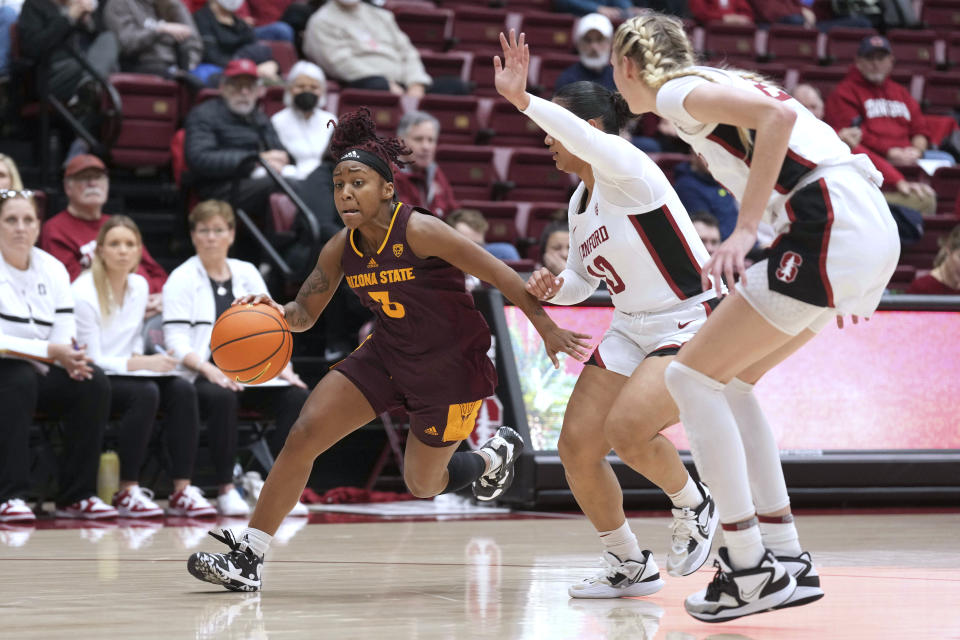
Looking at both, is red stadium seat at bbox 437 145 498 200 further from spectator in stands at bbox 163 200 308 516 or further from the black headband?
the black headband

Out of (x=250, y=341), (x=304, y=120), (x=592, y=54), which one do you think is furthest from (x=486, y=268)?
(x=592, y=54)

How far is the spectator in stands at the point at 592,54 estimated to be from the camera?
1112 centimetres

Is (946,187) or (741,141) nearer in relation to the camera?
(741,141)

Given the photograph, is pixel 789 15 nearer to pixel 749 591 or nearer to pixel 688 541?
pixel 688 541

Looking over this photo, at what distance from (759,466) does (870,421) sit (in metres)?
4.36

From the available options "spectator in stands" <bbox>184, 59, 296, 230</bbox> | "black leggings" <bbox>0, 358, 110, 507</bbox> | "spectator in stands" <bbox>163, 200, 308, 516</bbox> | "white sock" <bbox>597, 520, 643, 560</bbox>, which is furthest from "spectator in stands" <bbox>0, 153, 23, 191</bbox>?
"white sock" <bbox>597, 520, 643, 560</bbox>

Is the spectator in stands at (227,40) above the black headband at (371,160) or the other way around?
the other way around

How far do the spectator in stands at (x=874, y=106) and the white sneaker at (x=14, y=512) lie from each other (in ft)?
25.6

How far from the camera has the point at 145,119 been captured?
30.7 ft

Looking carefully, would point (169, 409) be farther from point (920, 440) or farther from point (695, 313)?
point (920, 440)

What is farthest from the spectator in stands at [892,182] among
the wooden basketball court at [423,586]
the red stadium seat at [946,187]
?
the wooden basketball court at [423,586]

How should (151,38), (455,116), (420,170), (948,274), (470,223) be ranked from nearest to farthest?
(470,223) < (948,274) < (420,170) < (151,38) < (455,116)

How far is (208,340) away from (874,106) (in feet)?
22.6

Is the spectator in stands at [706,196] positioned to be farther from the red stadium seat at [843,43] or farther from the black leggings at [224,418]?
the red stadium seat at [843,43]
